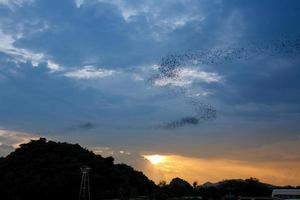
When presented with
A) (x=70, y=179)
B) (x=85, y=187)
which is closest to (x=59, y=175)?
(x=70, y=179)

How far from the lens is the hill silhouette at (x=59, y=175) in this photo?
113125 millimetres

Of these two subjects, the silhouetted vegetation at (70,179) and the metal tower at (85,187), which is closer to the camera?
the metal tower at (85,187)

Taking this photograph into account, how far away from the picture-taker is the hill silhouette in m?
113

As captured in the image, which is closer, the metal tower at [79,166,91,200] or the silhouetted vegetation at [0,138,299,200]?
the metal tower at [79,166,91,200]

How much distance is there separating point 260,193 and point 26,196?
249 ft

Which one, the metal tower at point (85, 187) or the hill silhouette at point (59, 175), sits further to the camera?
the hill silhouette at point (59, 175)

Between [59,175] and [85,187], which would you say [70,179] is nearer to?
[59,175]

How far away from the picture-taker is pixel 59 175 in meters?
119

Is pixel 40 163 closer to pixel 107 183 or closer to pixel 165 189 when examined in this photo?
pixel 107 183

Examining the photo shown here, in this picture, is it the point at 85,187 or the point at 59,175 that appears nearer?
the point at 85,187

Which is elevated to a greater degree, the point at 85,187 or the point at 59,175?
the point at 59,175

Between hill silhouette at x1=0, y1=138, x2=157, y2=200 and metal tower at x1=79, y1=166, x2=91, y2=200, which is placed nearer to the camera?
metal tower at x1=79, y1=166, x2=91, y2=200

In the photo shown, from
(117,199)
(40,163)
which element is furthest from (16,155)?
(117,199)

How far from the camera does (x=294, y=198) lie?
138 metres
